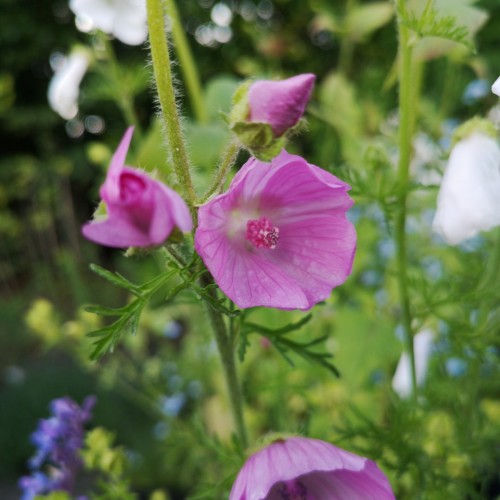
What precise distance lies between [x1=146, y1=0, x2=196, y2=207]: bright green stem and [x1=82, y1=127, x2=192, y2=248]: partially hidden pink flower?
68 mm

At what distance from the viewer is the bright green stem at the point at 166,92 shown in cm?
36

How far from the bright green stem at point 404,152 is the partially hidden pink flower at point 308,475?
15 cm

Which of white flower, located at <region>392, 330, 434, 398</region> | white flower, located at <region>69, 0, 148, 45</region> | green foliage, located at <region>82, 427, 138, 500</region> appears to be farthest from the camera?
white flower, located at <region>392, 330, 434, 398</region>

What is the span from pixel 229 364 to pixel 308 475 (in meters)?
0.09

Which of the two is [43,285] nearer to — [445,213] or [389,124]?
[389,124]

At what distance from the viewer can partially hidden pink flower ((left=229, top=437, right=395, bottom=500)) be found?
1.22 feet

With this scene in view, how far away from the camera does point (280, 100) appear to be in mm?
314

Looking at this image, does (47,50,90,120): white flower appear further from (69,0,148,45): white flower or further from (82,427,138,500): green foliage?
(82,427,138,500): green foliage

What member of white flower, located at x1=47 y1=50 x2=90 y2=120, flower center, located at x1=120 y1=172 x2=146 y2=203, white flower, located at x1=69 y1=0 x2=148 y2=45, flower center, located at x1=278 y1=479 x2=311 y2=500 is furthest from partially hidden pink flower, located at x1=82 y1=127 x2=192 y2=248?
white flower, located at x1=47 y1=50 x2=90 y2=120

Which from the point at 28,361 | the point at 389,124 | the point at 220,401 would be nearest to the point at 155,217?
the point at 220,401

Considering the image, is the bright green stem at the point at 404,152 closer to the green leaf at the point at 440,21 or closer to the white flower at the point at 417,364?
the green leaf at the point at 440,21

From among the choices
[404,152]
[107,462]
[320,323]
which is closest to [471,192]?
[404,152]

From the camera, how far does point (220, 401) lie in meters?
1.18

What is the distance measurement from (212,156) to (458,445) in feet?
1.41
